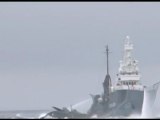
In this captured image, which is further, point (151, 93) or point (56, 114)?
point (151, 93)

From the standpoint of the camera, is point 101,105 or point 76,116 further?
point 101,105

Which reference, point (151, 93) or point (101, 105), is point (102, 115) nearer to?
point (101, 105)

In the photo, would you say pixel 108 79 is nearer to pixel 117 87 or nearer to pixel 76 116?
pixel 117 87

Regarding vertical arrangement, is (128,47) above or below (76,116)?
above

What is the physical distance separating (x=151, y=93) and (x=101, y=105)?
877 cm

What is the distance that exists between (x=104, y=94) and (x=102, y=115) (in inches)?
125

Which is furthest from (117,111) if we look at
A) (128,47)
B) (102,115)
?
(128,47)

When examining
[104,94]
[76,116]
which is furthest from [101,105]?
[76,116]

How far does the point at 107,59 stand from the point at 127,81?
241 inches

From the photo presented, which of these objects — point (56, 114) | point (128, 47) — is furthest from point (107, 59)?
point (56, 114)

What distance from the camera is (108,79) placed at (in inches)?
4510

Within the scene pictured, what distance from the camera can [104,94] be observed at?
114562 mm

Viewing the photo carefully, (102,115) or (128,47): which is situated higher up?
(128,47)

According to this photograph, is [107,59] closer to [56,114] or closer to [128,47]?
[128,47]
